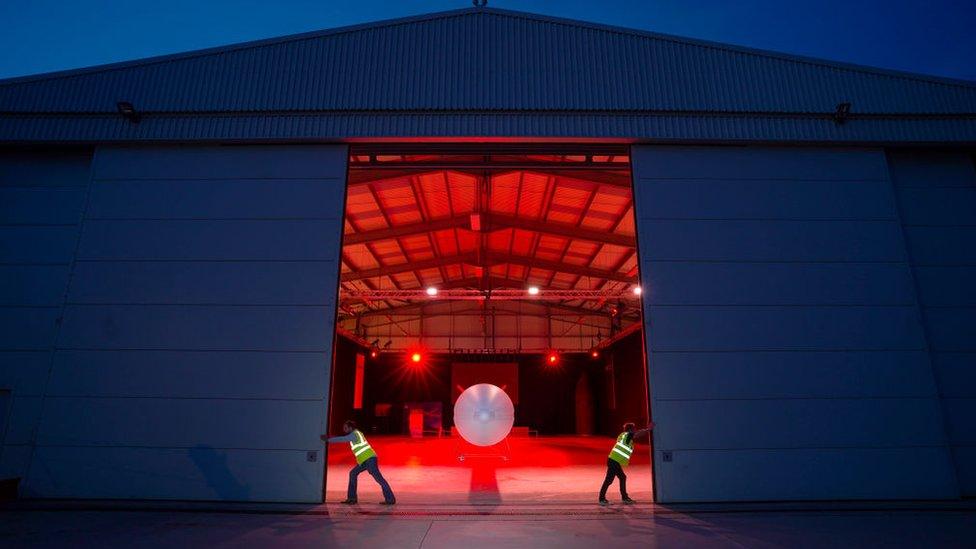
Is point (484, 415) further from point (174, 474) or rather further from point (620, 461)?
point (174, 474)

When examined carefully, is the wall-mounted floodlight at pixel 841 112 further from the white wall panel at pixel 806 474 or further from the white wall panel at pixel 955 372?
the white wall panel at pixel 806 474

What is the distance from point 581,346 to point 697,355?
942 inches

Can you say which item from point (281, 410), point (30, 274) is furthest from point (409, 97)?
point (30, 274)

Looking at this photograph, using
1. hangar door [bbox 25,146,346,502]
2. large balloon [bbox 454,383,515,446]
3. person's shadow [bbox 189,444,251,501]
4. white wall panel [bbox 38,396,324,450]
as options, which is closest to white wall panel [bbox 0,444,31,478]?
hangar door [bbox 25,146,346,502]

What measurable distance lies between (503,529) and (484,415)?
7.25 metres

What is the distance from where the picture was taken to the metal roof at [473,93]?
968cm

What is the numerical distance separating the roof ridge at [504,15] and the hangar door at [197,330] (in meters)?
1.84

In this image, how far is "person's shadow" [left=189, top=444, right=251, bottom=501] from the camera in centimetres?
828

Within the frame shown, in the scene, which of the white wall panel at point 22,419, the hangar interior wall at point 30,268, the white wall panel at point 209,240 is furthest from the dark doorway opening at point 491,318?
the hangar interior wall at point 30,268

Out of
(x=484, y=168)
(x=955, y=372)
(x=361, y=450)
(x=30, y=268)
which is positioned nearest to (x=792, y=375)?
(x=955, y=372)

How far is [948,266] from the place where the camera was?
9453 millimetres

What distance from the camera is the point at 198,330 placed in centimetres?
895

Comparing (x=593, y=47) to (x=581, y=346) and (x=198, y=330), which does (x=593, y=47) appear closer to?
(x=198, y=330)

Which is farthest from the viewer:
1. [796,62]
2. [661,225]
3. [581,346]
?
[581,346]
